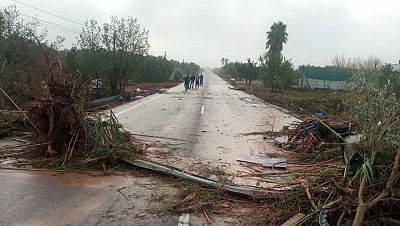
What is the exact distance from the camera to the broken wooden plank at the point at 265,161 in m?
9.10

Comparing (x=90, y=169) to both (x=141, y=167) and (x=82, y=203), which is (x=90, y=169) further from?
(x=82, y=203)

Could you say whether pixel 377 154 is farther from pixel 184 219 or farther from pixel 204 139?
pixel 204 139

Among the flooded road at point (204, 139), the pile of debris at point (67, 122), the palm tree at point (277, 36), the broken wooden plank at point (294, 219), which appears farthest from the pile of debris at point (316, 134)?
the palm tree at point (277, 36)

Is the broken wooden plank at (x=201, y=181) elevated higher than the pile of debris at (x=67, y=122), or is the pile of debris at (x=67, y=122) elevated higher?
the pile of debris at (x=67, y=122)

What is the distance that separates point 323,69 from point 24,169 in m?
58.3

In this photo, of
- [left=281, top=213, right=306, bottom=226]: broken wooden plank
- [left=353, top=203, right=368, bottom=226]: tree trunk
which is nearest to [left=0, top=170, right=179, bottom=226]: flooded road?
[left=281, top=213, right=306, bottom=226]: broken wooden plank

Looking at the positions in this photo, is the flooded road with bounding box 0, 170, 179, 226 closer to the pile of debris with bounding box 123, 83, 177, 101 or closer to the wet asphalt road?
the wet asphalt road

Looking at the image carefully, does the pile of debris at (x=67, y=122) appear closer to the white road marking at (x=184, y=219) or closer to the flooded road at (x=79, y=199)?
the flooded road at (x=79, y=199)

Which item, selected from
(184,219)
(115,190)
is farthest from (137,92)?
(184,219)

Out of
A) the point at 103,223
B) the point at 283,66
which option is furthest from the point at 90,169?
the point at 283,66

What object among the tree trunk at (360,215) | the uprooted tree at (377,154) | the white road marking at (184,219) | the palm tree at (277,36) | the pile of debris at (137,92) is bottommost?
the pile of debris at (137,92)

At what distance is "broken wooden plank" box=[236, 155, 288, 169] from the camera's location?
29.9ft

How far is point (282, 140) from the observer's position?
41.8 feet

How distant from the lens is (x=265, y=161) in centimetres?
948
